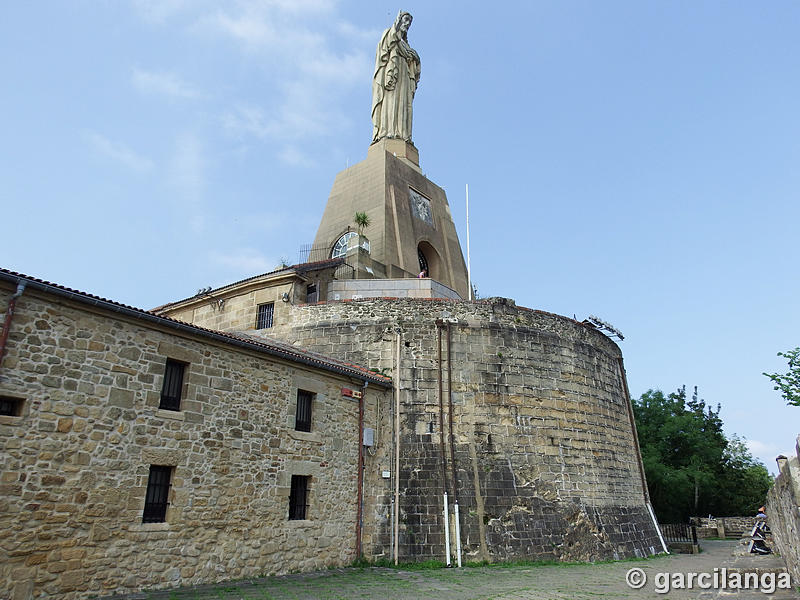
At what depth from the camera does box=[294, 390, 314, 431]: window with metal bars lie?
12552mm

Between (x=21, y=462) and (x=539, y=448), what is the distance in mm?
12366

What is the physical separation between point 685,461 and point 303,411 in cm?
2854

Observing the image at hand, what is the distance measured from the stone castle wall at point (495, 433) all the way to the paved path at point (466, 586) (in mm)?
1449

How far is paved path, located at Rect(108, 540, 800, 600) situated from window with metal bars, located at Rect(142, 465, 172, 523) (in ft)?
3.96

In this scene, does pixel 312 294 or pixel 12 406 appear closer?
pixel 12 406

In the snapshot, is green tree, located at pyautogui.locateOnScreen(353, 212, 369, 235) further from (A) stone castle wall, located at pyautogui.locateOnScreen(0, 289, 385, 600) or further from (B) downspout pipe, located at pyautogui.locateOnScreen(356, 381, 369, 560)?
(A) stone castle wall, located at pyautogui.locateOnScreen(0, 289, 385, 600)

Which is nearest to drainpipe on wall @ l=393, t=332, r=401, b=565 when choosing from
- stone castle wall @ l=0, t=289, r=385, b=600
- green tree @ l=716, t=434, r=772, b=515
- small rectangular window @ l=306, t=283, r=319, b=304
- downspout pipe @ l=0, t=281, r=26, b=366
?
stone castle wall @ l=0, t=289, r=385, b=600

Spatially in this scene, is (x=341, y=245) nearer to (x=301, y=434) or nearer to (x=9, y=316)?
(x=301, y=434)

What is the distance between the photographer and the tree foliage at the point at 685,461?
30.2 m

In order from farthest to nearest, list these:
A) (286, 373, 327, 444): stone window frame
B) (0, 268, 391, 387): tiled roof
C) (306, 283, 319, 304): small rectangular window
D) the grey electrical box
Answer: (306, 283, 319, 304): small rectangular window < the grey electrical box < (286, 373, 327, 444): stone window frame < (0, 268, 391, 387): tiled roof

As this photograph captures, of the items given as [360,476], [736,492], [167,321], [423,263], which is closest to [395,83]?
[423,263]

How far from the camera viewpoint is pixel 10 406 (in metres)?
8.05

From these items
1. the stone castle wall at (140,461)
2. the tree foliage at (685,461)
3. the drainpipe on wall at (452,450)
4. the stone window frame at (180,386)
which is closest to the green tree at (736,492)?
the tree foliage at (685,461)

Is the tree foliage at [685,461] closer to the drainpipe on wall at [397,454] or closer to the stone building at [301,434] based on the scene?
the stone building at [301,434]
